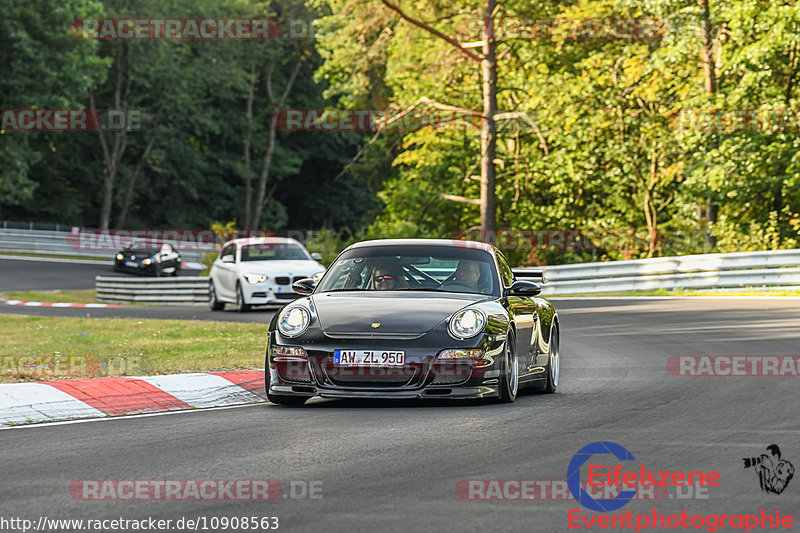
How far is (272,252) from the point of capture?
88.7 feet

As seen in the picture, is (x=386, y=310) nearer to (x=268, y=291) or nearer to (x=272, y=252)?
(x=268, y=291)

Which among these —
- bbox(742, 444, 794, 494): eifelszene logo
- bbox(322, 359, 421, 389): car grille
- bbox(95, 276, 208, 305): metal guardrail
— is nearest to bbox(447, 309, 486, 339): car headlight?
bbox(322, 359, 421, 389): car grille

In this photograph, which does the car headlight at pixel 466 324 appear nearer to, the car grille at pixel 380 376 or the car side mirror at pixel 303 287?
the car grille at pixel 380 376

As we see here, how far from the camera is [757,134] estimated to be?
103ft

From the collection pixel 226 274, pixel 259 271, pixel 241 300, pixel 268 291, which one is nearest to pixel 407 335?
pixel 268 291

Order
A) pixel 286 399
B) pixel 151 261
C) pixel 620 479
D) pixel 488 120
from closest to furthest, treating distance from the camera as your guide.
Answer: pixel 620 479 < pixel 286 399 < pixel 488 120 < pixel 151 261

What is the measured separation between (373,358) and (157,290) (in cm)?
2422

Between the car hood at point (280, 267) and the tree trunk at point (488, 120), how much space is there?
10.6 meters

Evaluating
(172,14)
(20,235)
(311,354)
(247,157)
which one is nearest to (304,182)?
(247,157)

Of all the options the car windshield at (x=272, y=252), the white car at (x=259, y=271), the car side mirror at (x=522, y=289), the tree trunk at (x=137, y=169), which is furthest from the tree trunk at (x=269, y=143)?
the car side mirror at (x=522, y=289)

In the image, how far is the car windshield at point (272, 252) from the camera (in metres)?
26.9

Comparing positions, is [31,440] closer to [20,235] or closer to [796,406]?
[796,406]

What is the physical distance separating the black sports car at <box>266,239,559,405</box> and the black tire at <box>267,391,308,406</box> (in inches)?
0.4

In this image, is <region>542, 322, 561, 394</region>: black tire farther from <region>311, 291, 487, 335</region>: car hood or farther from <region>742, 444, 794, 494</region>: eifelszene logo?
<region>742, 444, 794, 494</region>: eifelszene logo
